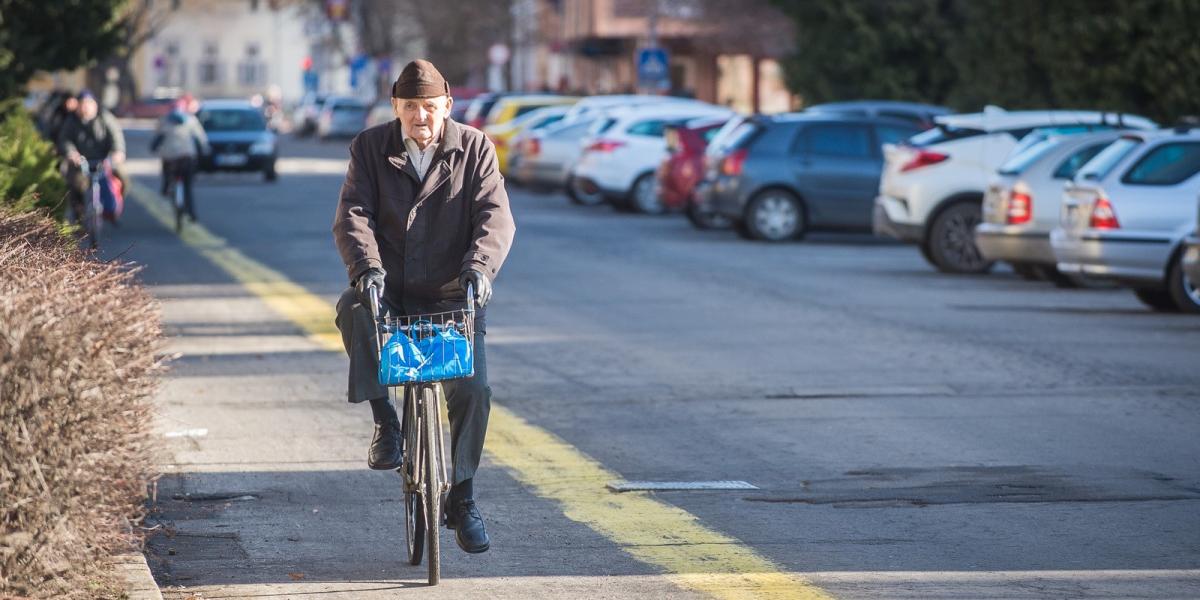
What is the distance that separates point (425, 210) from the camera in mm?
6828

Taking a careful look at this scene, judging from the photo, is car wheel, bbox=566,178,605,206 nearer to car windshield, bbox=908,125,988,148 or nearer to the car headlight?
the car headlight

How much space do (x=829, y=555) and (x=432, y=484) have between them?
4.49ft

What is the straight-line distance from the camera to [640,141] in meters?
30.9

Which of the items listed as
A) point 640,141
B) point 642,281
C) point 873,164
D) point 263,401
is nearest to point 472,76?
point 640,141

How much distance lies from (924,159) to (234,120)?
65.4ft

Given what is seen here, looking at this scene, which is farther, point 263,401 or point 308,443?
point 263,401

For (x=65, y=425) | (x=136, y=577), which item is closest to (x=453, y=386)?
(x=136, y=577)

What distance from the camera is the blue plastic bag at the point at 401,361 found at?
6398 millimetres

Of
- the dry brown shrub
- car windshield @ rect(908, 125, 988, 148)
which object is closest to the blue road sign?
car windshield @ rect(908, 125, 988, 148)

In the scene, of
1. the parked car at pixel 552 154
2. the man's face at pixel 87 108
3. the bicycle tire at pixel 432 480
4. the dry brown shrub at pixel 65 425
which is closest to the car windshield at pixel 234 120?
the parked car at pixel 552 154

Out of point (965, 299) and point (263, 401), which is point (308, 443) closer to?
point (263, 401)

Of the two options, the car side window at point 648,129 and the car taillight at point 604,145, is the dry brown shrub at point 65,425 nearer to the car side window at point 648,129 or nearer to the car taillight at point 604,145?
the car taillight at point 604,145

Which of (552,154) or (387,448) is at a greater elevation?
(387,448)

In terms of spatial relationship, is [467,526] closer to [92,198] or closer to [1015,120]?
[92,198]
